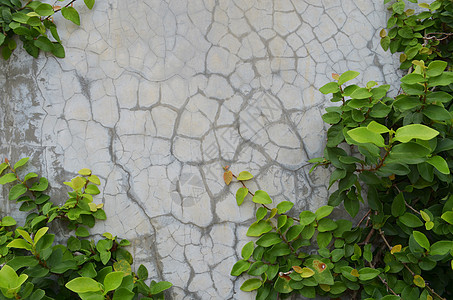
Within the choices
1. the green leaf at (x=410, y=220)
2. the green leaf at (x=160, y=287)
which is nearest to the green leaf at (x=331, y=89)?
the green leaf at (x=410, y=220)

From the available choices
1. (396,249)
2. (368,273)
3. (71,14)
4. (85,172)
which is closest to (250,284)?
(368,273)

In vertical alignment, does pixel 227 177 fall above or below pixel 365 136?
above

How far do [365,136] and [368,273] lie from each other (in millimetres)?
631

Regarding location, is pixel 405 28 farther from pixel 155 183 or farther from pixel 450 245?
pixel 155 183

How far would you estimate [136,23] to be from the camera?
1793 mm

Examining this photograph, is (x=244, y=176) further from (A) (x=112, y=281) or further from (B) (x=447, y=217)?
(B) (x=447, y=217)

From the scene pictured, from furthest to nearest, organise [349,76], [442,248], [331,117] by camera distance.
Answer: [331,117] → [349,76] → [442,248]

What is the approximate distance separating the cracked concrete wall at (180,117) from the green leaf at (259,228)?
0.15 feet

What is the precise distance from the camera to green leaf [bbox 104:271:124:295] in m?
1.36

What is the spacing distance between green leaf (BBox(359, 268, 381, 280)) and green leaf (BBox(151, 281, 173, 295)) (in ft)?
2.45

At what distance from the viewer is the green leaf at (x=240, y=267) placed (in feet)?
5.58

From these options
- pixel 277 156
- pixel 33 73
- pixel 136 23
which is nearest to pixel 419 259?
pixel 277 156

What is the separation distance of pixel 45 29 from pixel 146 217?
0.91 meters

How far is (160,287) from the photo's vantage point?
164 centimetres
